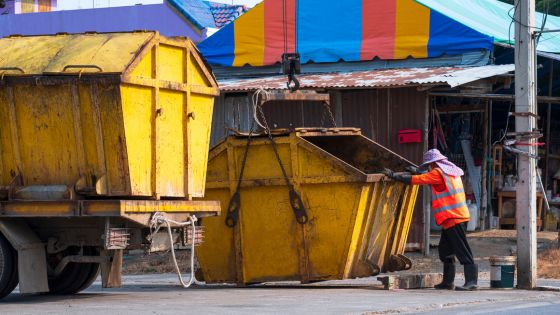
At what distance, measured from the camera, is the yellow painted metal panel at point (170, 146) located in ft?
36.7

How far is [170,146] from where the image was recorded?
11.4 metres

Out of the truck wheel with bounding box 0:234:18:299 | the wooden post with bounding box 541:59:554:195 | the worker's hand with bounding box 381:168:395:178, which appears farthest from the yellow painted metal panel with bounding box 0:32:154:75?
the wooden post with bounding box 541:59:554:195

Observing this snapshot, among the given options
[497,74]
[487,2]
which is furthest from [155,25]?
[497,74]

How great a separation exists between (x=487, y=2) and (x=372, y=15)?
5518 millimetres

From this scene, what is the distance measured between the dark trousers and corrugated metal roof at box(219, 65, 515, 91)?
322 centimetres

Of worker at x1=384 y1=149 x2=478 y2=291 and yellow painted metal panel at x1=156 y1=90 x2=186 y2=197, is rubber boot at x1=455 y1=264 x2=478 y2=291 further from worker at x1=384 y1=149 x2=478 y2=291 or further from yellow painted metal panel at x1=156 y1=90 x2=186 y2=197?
yellow painted metal panel at x1=156 y1=90 x2=186 y2=197

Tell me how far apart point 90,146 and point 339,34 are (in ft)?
31.6

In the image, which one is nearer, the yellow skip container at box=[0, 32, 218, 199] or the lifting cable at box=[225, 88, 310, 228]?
the yellow skip container at box=[0, 32, 218, 199]

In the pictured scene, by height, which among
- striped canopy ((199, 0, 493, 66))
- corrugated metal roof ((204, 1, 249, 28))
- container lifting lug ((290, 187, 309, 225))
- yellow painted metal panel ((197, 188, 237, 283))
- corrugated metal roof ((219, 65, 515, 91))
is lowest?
yellow painted metal panel ((197, 188, 237, 283))

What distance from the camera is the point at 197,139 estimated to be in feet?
38.9

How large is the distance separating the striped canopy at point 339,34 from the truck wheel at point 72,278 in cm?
832

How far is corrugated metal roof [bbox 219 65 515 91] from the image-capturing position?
16.4m

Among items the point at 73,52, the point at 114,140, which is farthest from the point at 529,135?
the point at 73,52

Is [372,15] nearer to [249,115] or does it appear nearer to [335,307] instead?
[249,115]
